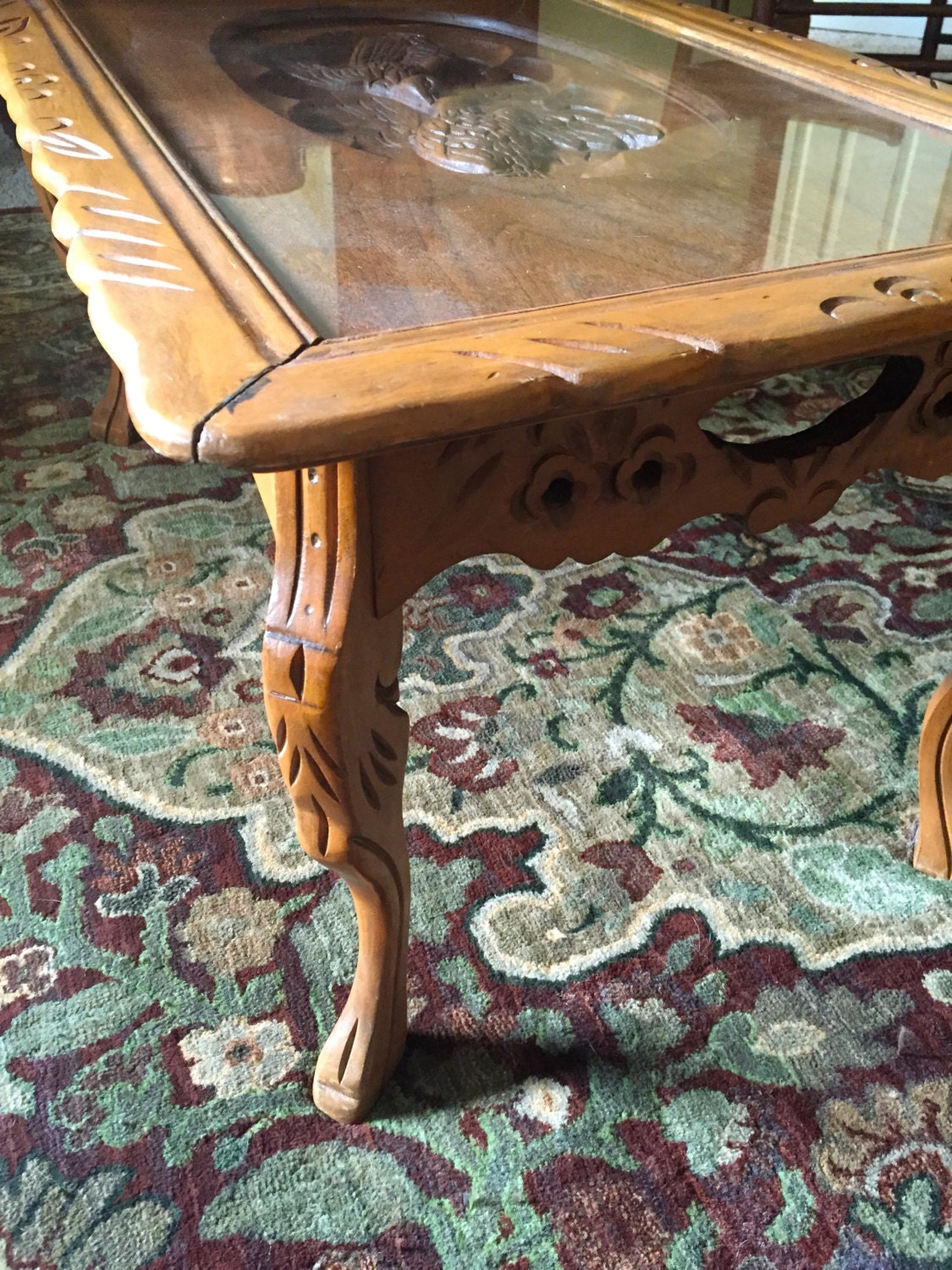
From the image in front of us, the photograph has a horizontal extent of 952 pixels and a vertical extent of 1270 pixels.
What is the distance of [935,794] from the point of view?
928 millimetres

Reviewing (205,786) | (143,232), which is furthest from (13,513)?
(143,232)

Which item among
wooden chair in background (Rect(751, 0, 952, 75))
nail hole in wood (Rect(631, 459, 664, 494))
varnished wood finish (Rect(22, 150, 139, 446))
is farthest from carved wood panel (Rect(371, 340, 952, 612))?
wooden chair in background (Rect(751, 0, 952, 75))

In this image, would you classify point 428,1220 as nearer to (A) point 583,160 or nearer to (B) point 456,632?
(B) point 456,632

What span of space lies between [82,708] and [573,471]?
71 cm

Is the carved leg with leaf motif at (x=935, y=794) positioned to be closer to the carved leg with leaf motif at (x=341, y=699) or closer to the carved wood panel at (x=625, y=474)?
the carved wood panel at (x=625, y=474)

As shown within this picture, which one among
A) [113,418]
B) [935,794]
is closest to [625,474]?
[935,794]

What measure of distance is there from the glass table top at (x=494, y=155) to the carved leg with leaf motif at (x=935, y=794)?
416mm

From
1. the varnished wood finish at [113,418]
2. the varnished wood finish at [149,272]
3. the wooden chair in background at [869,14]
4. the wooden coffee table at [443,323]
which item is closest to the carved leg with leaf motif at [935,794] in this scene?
the wooden coffee table at [443,323]

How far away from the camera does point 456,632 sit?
47.9 inches

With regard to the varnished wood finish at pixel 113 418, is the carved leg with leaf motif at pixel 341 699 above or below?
above

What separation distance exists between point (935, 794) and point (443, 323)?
0.65 metres

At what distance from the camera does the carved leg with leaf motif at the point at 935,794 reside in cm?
90

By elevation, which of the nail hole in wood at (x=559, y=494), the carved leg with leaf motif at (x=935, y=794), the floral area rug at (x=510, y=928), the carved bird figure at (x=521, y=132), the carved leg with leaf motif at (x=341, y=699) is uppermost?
the carved bird figure at (x=521, y=132)

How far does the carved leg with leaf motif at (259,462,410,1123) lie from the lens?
1.72ft
